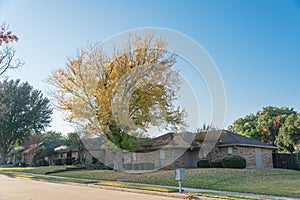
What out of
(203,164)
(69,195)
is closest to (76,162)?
(203,164)

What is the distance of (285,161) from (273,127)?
50.2 feet

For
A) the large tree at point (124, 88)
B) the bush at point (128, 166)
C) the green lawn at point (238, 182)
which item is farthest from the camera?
the bush at point (128, 166)

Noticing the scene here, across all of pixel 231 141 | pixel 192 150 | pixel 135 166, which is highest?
pixel 231 141

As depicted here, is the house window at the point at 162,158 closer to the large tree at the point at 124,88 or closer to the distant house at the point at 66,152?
the large tree at the point at 124,88

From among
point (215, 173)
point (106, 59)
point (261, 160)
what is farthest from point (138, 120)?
point (261, 160)

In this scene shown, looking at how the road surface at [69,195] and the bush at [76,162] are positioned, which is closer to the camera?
the road surface at [69,195]

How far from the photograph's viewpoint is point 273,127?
4147 cm

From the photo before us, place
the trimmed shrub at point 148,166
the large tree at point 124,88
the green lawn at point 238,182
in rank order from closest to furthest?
the green lawn at point 238,182
the large tree at point 124,88
the trimmed shrub at point 148,166

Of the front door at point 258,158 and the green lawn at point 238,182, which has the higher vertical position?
the front door at point 258,158

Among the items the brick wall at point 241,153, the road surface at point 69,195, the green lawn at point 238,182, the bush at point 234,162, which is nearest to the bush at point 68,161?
the brick wall at point 241,153

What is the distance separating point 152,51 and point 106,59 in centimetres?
321

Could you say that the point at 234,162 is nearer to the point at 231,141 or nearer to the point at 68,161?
the point at 231,141

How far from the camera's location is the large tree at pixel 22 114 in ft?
143

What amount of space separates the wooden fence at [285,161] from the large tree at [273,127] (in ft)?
35.6
